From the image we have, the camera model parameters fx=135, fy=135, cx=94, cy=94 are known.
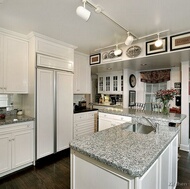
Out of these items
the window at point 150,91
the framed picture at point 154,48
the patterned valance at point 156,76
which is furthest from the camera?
the window at point 150,91

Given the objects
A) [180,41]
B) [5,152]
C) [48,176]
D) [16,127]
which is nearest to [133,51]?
[180,41]

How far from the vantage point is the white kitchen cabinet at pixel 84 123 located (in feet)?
11.3

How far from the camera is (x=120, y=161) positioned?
3.13 ft

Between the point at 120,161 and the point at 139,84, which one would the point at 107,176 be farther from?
the point at 139,84

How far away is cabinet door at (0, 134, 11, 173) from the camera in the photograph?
214 cm

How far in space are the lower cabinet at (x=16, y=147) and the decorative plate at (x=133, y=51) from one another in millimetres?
2492

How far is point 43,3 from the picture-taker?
1.70m

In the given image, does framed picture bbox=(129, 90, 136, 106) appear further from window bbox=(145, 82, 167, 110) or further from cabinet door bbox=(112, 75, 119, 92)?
cabinet door bbox=(112, 75, 119, 92)

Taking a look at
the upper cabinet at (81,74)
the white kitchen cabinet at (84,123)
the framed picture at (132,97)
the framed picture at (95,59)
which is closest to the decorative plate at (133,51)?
the framed picture at (95,59)

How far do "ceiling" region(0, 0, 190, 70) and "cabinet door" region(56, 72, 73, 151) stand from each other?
2.90 ft

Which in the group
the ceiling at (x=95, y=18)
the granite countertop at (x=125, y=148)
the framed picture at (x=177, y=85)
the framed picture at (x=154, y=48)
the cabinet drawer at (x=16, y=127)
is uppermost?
the ceiling at (x=95, y=18)

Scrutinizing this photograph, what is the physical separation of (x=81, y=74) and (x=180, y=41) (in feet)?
7.87

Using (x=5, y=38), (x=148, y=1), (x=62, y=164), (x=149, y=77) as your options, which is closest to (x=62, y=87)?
(x=5, y=38)

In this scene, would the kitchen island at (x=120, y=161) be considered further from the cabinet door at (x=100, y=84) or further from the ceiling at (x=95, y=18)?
the cabinet door at (x=100, y=84)
